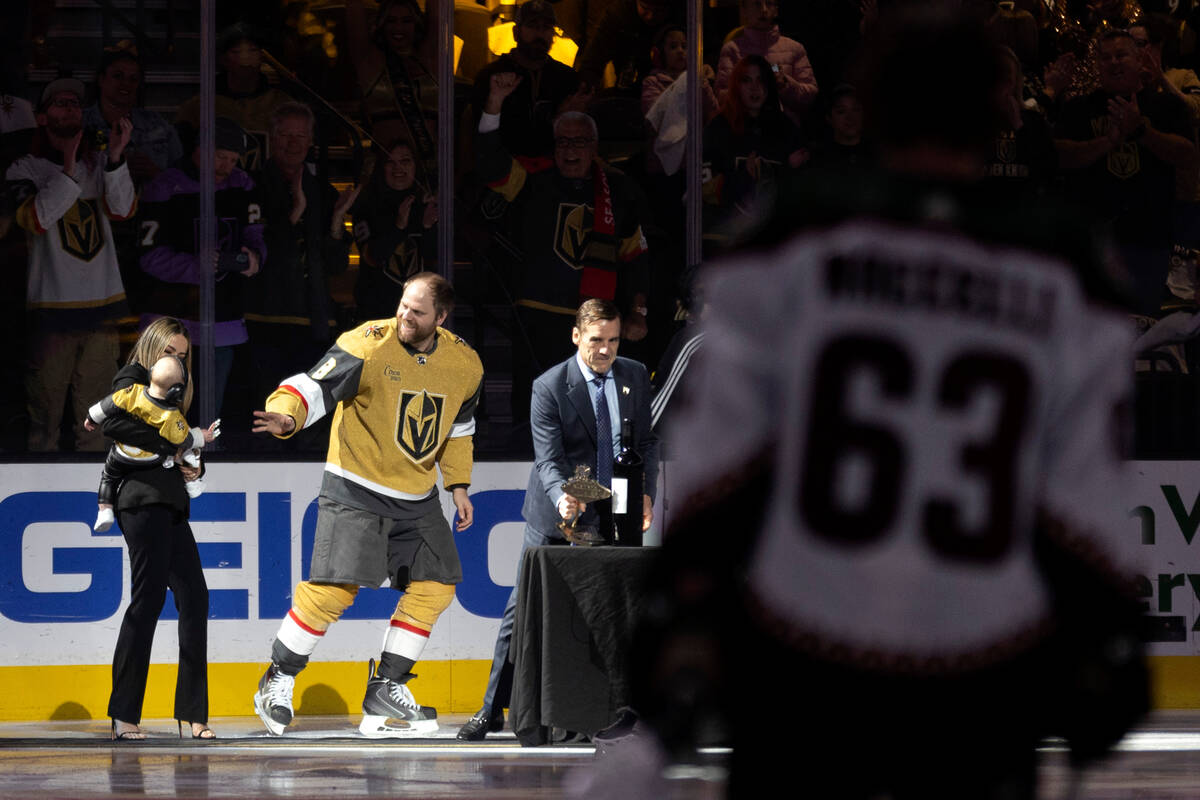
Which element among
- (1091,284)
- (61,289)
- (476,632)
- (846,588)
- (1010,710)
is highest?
(61,289)

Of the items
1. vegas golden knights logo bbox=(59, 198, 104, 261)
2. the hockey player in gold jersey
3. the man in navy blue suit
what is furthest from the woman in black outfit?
vegas golden knights logo bbox=(59, 198, 104, 261)

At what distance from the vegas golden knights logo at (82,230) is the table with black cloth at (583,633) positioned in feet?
→ 11.6

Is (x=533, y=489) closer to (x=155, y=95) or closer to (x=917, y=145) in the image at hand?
(x=155, y=95)

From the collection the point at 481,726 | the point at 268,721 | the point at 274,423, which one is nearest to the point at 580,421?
the point at 274,423

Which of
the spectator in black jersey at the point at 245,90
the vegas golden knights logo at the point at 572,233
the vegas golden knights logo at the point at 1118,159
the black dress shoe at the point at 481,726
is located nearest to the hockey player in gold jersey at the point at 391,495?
the black dress shoe at the point at 481,726

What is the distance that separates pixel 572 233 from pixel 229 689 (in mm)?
3094

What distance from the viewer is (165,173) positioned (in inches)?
376

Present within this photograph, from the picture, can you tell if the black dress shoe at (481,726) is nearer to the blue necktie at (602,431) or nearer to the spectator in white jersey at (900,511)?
the blue necktie at (602,431)

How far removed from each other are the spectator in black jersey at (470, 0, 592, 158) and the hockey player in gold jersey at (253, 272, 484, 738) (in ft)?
6.25

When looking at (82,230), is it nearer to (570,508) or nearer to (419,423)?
(419,423)

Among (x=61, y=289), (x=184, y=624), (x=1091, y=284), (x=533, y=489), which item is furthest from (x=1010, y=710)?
(x=61, y=289)

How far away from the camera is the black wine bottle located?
24.1ft

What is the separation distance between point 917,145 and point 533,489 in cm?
592

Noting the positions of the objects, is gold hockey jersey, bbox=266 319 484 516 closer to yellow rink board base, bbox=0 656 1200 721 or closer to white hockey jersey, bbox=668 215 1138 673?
yellow rink board base, bbox=0 656 1200 721
